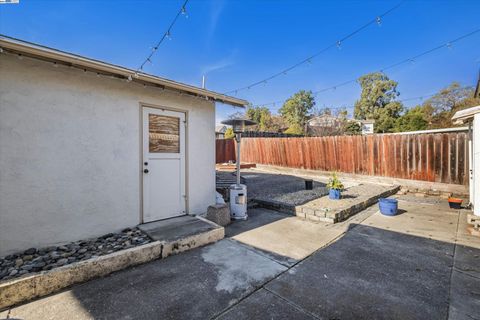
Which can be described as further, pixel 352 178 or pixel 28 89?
pixel 352 178

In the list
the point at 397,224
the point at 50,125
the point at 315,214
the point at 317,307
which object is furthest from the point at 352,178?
the point at 50,125

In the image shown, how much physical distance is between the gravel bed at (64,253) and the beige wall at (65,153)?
0.11 meters

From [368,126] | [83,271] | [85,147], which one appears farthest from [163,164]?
[368,126]

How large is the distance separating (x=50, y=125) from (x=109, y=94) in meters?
0.92

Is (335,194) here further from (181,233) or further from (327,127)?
(327,127)

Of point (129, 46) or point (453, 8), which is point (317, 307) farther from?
point (453, 8)

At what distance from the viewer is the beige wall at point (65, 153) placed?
8.68ft

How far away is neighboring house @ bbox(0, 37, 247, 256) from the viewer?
2.65m

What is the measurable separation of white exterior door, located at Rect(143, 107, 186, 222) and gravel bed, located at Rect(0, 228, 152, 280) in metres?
0.61

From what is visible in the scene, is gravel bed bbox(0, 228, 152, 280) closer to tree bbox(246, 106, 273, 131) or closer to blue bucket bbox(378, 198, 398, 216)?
blue bucket bbox(378, 198, 398, 216)

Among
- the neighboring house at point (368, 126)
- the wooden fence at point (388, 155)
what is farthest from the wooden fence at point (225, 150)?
the neighboring house at point (368, 126)

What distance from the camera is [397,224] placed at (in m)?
4.47

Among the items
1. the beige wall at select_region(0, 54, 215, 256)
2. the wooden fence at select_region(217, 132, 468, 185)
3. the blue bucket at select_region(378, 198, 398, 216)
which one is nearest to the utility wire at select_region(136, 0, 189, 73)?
the beige wall at select_region(0, 54, 215, 256)

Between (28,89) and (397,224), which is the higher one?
(28,89)
